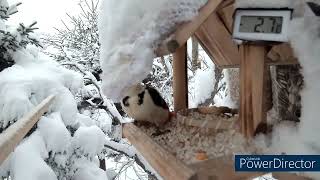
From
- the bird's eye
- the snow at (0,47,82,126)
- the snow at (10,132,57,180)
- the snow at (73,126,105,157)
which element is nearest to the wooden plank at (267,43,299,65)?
the bird's eye

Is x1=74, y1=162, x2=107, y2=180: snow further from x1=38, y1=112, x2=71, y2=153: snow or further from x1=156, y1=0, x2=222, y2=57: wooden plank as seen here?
x1=156, y1=0, x2=222, y2=57: wooden plank

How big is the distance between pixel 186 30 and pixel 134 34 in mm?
151

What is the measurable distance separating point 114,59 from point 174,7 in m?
0.23

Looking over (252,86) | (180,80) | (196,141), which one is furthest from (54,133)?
(252,86)

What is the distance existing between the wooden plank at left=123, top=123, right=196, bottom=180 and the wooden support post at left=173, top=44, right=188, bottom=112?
292mm

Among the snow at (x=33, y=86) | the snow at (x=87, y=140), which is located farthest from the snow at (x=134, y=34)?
the snow at (x=87, y=140)

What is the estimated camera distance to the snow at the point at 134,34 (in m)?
1.02

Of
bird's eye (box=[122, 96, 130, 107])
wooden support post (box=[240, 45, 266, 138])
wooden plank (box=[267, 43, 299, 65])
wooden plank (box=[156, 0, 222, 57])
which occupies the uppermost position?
wooden plank (box=[156, 0, 222, 57])

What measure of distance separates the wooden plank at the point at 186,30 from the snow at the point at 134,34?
0.01 m

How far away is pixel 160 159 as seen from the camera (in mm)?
1021

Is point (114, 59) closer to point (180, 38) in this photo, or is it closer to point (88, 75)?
point (180, 38)

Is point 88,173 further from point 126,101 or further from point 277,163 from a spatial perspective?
point 277,163

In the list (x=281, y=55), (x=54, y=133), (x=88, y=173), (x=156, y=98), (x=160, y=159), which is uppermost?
(x=281, y=55)

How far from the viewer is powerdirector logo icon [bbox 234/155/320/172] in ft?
2.88
